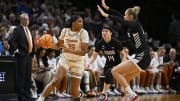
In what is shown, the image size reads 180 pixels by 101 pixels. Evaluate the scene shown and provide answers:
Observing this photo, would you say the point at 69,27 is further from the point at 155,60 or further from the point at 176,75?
the point at 176,75

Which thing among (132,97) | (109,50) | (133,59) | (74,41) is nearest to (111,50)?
(109,50)

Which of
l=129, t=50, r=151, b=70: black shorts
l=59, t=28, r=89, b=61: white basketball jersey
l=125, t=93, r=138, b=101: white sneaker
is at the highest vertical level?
l=59, t=28, r=89, b=61: white basketball jersey

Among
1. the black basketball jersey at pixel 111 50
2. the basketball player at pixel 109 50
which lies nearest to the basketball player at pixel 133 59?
the basketball player at pixel 109 50

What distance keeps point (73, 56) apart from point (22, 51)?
2.37 meters

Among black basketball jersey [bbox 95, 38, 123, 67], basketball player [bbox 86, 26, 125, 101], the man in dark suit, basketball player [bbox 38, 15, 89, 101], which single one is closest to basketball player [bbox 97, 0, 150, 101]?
basketball player [bbox 38, 15, 89, 101]

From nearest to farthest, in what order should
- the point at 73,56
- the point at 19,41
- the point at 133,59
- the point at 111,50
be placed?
the point at 73,56 → the point at 133,59 → the point at 19,41 → the point at 111,50

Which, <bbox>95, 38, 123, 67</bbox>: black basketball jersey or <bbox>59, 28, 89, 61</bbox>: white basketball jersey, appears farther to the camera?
<bbox>95, 38, 123, 67</bbox>: black basketball jersey

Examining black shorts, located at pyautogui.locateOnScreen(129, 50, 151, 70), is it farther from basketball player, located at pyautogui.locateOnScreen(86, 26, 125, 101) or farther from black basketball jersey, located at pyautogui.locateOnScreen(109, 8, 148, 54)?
basketball player, located at pyautogui.locateOnScreen(86, 26, 125, 101)

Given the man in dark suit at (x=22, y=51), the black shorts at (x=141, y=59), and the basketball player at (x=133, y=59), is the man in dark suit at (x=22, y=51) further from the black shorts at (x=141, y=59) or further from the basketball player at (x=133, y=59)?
the black shorts at (x=141, y=59)

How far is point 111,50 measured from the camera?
12789 millimetres

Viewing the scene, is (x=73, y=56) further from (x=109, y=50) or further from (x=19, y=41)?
(x=109, y=50)

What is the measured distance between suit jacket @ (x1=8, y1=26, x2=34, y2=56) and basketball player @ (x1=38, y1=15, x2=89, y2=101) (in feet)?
6.57

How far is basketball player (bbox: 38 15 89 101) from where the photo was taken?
10.3m

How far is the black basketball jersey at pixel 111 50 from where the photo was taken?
1267cm
